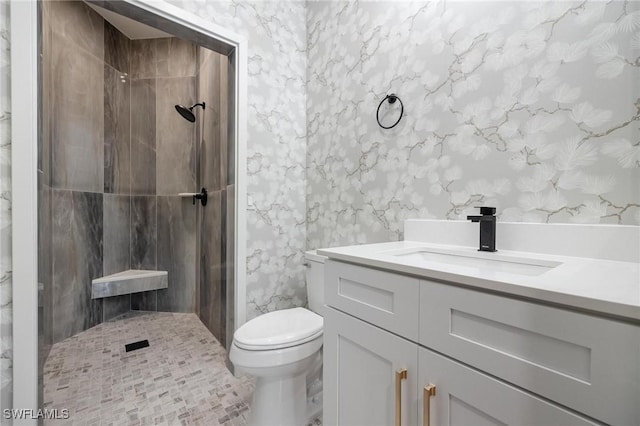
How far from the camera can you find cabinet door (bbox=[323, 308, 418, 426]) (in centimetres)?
71

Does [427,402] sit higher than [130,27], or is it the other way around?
[130,27]

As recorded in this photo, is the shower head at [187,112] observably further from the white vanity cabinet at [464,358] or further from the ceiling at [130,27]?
the white vanity cabinet at [464,358]

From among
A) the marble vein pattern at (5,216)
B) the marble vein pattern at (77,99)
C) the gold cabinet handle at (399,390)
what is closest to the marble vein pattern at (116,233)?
the marble vein pattern at (77,99)

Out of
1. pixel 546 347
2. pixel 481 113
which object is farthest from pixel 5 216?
pixel 481 113

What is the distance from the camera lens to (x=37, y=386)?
3.67 feet

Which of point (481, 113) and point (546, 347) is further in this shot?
point (481, 113)

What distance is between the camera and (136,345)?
2.01m

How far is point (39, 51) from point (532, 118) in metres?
1.91

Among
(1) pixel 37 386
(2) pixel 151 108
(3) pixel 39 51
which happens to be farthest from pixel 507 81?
(2) pixel 151 108

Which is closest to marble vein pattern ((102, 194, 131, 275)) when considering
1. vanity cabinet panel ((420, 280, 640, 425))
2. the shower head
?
the shower head

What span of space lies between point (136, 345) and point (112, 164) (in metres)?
1.60

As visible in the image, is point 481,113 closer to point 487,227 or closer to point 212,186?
point 487,227

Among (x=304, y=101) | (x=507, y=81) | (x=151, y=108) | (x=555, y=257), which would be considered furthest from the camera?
(x=151, y=108)

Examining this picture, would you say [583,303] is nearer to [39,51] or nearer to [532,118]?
[532,118]
